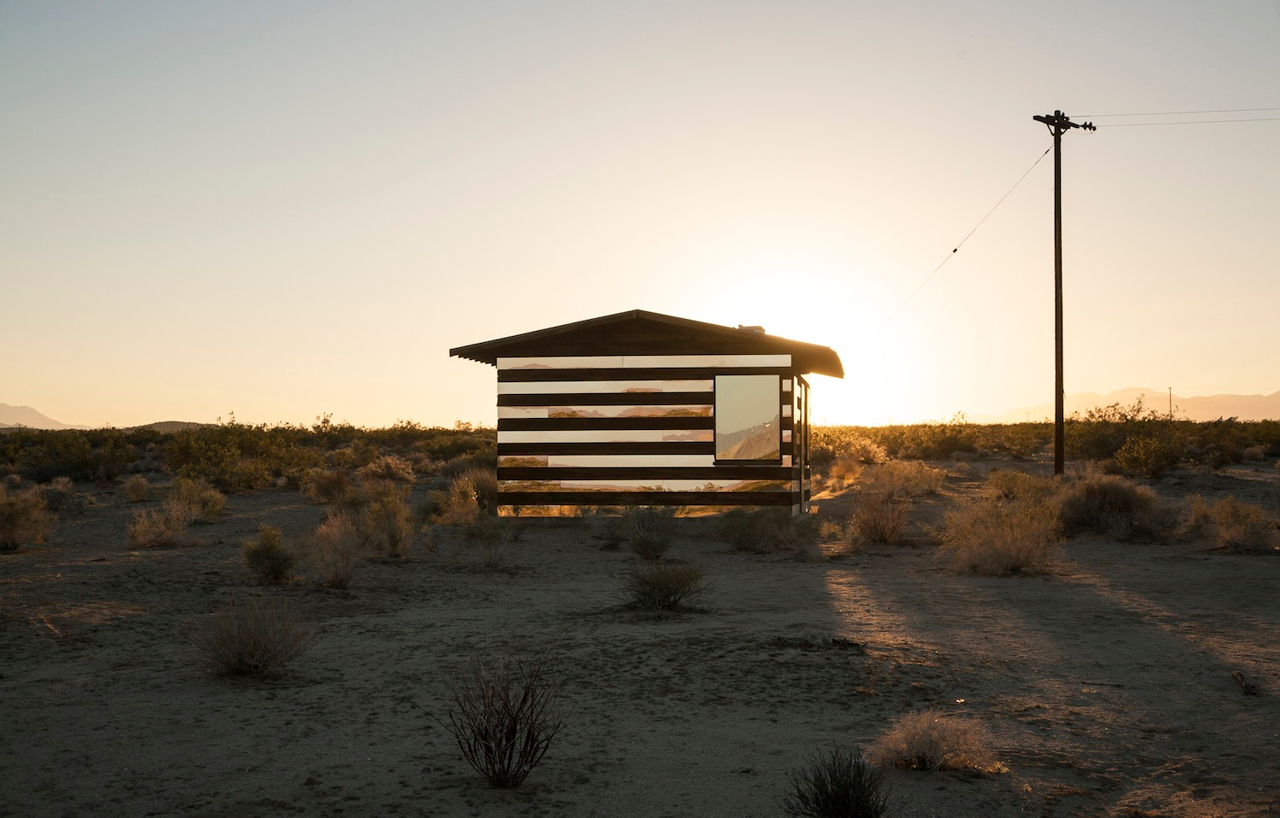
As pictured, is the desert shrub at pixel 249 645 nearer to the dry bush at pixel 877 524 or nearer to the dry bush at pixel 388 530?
the dry bush at pixel 388 530

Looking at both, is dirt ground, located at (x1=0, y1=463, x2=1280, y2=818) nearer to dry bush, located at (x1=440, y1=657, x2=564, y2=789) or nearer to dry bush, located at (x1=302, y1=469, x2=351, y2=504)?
dry bush, located at (x1=440, y1=657, x2=564, y2=789)

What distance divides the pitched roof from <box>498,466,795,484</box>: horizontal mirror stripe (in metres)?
2.03

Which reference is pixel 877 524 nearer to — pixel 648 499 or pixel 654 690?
A: pixel 648 499

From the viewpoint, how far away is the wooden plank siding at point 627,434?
17.4m

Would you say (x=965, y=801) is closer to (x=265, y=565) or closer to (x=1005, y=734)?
(x=1005, y=734)

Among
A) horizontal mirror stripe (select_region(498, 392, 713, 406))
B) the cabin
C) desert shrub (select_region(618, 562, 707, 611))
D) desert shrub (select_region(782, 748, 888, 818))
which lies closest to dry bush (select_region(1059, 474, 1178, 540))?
the cabin

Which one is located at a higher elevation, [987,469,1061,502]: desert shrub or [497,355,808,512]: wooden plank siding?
[497,355,808,512]: wooden plank siding

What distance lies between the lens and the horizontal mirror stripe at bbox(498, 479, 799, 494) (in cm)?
1739

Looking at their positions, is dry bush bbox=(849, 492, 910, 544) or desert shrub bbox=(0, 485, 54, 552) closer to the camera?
desert shrub bbox=(0, 485, 54, 552)

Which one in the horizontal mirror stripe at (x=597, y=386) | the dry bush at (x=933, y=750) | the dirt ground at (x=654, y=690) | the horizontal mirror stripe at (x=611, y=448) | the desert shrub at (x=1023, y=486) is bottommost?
the dirt ground at (x=654, y=690)

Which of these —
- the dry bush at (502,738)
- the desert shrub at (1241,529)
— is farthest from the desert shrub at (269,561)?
the desert shrub at (1241,529)

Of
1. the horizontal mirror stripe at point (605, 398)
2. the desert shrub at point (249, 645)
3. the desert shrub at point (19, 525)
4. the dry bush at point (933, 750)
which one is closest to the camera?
the dry bush at point (933, 750)

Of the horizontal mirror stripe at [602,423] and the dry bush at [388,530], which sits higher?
the horizontal mirror stripe at [602,423]

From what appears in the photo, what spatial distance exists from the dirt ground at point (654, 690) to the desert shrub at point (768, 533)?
2.59 metres
